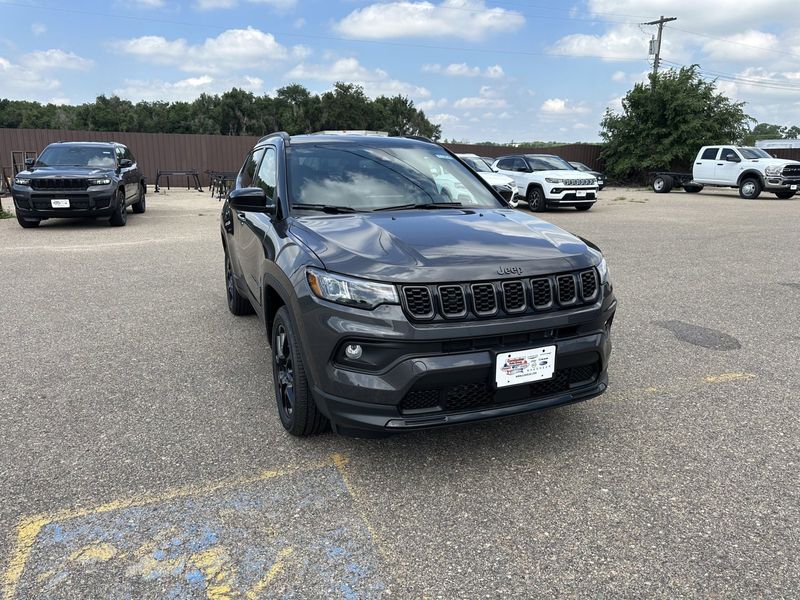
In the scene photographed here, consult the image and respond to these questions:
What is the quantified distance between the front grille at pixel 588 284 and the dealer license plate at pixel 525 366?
36 centimetres

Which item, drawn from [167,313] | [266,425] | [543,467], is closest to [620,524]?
[543,467]

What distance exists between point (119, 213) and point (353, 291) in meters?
11.3

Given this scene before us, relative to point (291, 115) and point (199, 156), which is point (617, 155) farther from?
point (291, 115)

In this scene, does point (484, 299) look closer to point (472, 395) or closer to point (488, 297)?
point (488, 297)

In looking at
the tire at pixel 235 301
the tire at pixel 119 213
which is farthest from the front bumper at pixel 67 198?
the tire at pixel 235 301

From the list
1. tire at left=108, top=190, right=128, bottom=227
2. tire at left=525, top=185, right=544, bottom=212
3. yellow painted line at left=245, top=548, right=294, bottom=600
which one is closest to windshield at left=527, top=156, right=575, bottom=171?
tire at left=525, top=185, right=544, bottom=212

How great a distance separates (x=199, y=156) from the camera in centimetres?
2939

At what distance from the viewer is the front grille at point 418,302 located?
8.49ft

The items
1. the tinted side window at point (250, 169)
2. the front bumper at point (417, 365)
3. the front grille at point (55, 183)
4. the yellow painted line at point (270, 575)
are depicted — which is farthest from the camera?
the front grille at point (55, 183)

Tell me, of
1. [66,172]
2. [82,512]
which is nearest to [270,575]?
[82,512]

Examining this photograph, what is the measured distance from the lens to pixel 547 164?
1675cm

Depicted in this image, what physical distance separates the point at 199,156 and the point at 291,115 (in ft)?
138

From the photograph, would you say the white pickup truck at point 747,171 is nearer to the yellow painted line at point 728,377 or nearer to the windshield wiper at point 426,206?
the yellow painted line at point 728,377

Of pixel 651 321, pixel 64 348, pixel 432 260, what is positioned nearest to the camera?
pixel 432 260
